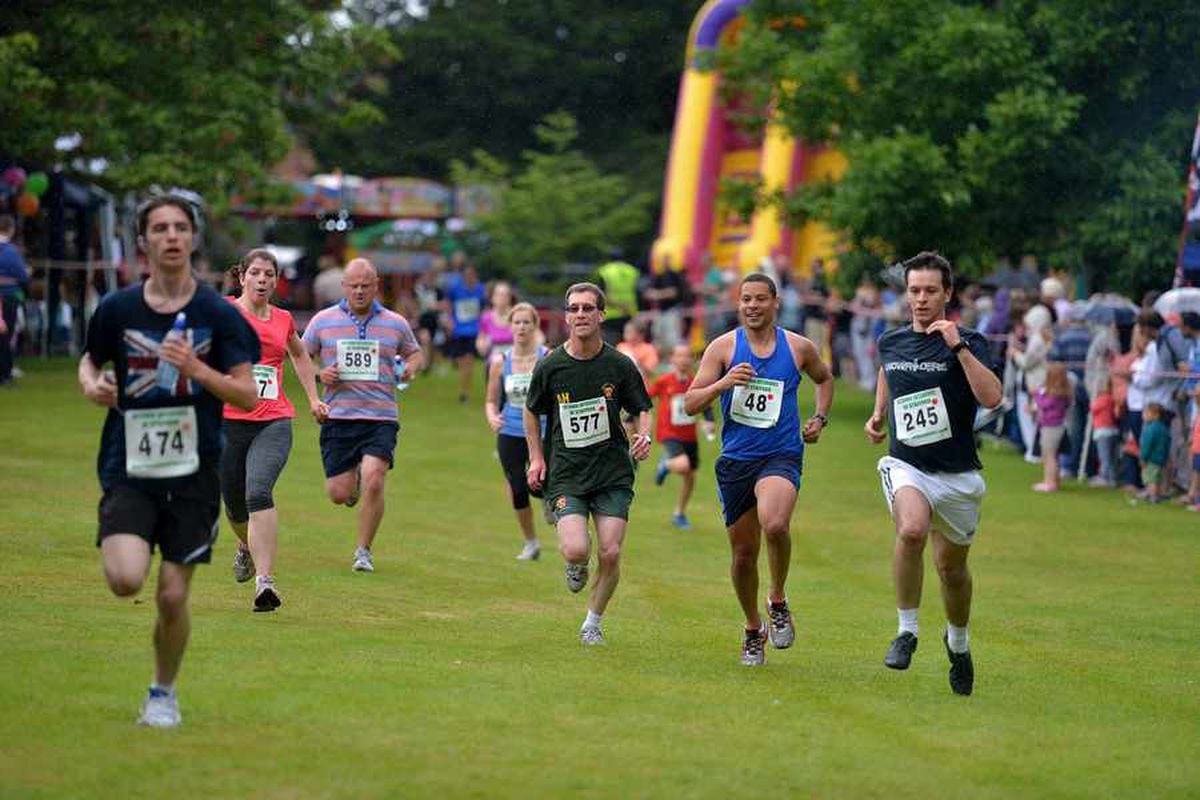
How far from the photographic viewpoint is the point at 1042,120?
27922 millimetres

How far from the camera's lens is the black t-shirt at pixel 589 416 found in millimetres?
11078

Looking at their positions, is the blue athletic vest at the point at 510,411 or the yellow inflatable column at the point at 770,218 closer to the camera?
the blue athletic vest at the point at 510,411

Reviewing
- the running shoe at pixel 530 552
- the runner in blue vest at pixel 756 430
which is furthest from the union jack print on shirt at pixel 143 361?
the running shoe at pixel 530 552

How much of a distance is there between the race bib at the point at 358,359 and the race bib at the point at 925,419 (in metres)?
4.67

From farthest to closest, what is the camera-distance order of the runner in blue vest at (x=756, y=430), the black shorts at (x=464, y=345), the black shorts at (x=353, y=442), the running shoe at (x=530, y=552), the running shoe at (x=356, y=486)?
the black shorts at (x=464, y=345), the running shoe at (x=530, y=552), the running shoe at (x=356, y=486), the black shorts at (x=353, y=442), the runner in blue vest at (x=756, y=430)

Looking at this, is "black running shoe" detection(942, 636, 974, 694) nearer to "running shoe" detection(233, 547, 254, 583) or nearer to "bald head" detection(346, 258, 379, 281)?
"running shoe" detection(233, 547, 254, 583)

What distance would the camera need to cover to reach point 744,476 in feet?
34.5

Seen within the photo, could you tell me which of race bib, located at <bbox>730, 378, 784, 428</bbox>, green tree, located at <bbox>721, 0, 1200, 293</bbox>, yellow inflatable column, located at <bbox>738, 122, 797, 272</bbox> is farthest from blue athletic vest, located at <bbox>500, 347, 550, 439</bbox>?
yellow inflatable column, located at <bbox>738, 122, 797, 272</bbox>

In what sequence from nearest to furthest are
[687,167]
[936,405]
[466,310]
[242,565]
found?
[936,405]
[242,565]
[466,310]
[687,167]

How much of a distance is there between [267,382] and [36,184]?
67.8ft

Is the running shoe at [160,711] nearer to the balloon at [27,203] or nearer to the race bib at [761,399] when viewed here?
the race bib at [761,399]

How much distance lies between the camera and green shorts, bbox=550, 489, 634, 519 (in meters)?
11.1

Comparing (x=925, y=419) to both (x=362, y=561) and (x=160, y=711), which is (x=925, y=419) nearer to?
(x=160, y=711)

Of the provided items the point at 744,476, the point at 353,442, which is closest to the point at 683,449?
the point at 353,442
